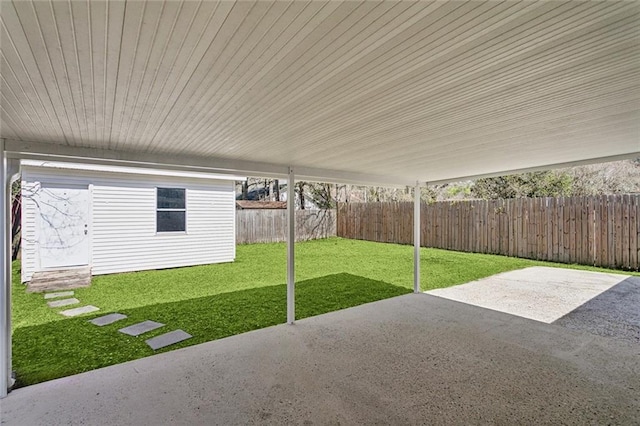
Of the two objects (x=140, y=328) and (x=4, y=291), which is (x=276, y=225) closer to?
(x=140, y=328)

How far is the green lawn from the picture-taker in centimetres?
354

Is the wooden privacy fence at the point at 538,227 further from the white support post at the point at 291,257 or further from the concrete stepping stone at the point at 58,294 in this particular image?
the concrete stepping stone at the point at 58,294

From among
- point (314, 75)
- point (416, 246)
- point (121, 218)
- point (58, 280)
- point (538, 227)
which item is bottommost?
point (58, 280)

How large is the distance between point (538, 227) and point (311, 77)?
965 centimetres

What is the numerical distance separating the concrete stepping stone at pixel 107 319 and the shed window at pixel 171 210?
4.00 metres

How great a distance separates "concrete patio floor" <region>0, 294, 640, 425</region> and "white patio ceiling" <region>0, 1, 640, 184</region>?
2291mm

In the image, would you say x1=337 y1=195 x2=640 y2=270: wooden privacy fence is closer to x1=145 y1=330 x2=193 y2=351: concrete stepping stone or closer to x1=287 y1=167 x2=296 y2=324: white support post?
x1=287 y1=167 x2=296 y2=324: white support post

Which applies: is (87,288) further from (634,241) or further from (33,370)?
(634,241)

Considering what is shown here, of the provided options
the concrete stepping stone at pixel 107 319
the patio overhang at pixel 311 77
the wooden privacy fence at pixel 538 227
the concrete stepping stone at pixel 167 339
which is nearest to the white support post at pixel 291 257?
the patio overhang at pixel 311 77

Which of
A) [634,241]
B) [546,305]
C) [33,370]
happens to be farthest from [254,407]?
[634,241]

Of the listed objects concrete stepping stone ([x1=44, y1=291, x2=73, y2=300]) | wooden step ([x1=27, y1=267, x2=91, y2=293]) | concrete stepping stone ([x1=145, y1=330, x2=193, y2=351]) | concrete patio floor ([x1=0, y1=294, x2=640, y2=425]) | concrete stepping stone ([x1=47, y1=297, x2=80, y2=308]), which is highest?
wooden step ([x1=27, y1=267, x2=91, y2=293])

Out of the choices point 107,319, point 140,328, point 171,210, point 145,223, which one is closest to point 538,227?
point 140,328

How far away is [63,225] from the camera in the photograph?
7000 millimetres

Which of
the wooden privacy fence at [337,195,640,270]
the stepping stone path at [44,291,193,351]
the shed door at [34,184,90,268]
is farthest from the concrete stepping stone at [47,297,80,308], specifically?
the wooden privacy fence at [337,195,640,270]
